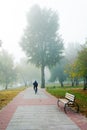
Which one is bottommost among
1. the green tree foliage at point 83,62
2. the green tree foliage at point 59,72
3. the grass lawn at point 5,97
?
the grass lawn at point 5,97

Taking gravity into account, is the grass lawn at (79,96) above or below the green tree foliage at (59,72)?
below

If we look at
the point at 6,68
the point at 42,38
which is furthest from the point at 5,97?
the point at 6,68

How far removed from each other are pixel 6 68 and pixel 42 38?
22689mm

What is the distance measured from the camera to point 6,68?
80.6 m

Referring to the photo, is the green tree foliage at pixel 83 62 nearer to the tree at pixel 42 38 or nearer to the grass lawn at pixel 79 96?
the grass lawn at pixel 79 96

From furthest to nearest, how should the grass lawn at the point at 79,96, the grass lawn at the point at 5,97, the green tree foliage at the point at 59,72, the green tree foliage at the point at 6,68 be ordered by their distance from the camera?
the green tree foliage at the point at 6,68
the green tree foliage at the point at 59,72
the grass lawn at the point at 5,97
the grass lawn at the point at 79,96

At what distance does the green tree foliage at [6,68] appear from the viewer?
80000 mm

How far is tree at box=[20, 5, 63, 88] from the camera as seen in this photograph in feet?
198

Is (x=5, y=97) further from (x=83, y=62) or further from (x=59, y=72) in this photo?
(x=59, y=72)

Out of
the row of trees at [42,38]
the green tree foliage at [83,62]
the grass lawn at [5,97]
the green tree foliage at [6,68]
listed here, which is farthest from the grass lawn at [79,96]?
the green tree foliage at [6,68]

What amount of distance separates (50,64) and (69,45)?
71.6 feet

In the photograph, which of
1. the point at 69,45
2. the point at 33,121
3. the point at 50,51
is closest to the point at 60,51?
the point at 50,51

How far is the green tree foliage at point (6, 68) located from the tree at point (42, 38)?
19423 millimetres

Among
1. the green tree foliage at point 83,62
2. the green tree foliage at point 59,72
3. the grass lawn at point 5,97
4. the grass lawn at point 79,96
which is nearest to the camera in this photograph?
the grass lawn at point 79,96
